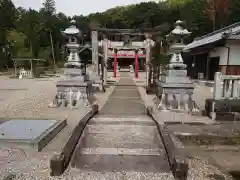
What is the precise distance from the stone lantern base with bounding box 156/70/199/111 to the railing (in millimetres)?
1211

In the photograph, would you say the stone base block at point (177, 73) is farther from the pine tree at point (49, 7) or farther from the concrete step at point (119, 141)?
the pine tree at point (49, 7)

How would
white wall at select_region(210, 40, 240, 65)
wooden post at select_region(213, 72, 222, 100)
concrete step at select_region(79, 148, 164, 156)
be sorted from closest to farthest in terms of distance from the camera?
1. concrete step at select_region(79, 148, 164, 156)
2. wooden post at select_region(213, 72, 222, 100)
3. white wall at select_region(210, 40, 240, 65)

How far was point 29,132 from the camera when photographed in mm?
5238

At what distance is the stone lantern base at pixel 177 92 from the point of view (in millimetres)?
8266

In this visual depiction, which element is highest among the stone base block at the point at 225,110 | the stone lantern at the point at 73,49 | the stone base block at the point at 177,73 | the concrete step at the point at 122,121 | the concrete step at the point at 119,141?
the stone lantern at the point at 73,49

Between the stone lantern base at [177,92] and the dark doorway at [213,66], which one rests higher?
the dark doorway at [213,66]

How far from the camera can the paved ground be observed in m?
3.89

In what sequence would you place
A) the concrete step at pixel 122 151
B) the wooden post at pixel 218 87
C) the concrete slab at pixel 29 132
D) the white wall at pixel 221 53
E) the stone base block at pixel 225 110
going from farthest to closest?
the white wall at pixel 221 53 → the wooden post at pixel 218 87 → the stone base block at pixel 225 110 → the concrete slab at pixel 29 132 → the concrete step at pixel 122 151

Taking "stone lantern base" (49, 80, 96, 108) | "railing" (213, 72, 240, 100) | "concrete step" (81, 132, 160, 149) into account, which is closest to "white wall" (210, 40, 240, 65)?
"railing" (213, 72, 240, 100)

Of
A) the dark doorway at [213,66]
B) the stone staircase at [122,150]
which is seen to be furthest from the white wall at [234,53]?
the stone staircase at [122,150]

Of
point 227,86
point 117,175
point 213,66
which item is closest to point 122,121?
point 117,175

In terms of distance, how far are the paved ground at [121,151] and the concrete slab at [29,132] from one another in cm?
75

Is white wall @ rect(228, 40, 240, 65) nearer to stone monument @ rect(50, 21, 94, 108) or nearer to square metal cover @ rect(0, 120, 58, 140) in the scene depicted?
→ stone monument @ rect(50, 21, 94, 108)

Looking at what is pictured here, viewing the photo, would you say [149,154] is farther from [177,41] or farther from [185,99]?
[177,41]
